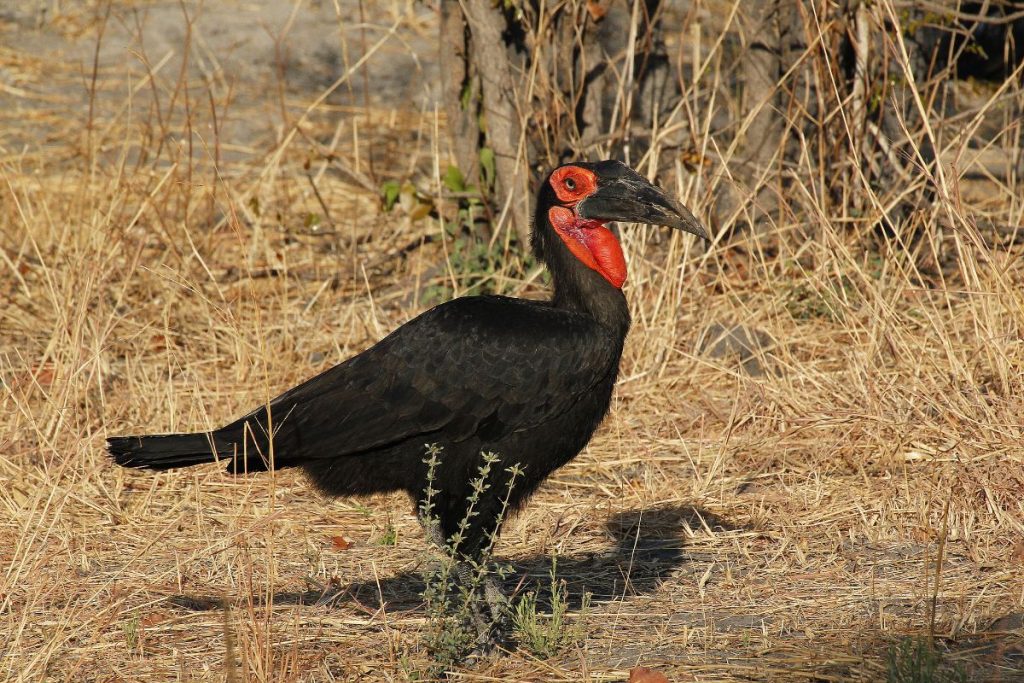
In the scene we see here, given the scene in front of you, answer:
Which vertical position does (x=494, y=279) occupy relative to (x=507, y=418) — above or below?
below

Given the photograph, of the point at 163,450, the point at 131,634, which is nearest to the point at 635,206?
the point at 163,450

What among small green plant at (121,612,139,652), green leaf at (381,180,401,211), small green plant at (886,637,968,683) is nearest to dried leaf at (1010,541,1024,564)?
small green plant at (886,637,968,683)

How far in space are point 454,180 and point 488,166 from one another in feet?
0.62

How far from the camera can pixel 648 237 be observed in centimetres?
628

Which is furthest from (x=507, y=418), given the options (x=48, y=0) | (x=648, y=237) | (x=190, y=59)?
(x=48, y=0)

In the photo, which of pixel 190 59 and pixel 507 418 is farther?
pixel 190 59

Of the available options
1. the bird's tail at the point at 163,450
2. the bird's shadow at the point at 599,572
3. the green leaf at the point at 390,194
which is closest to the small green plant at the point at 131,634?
the bird's shadow at the point at 599,572

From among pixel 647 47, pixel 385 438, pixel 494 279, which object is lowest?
pixel 494 279

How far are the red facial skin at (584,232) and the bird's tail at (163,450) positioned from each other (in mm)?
1233

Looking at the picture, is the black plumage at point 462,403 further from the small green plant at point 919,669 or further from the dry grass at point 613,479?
the small green plant at point 919,669

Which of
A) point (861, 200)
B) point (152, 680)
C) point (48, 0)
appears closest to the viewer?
point (152, 680)

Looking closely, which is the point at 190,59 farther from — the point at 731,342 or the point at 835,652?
the point at 835,652

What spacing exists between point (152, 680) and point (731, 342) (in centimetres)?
321

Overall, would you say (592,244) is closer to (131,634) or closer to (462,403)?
(462,403)
